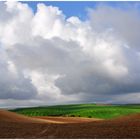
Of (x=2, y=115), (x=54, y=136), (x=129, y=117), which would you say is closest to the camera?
(x=54, y=136)

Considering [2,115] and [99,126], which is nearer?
[99,126]

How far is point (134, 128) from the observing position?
3312cm

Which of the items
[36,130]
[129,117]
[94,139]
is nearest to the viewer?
[94,139]

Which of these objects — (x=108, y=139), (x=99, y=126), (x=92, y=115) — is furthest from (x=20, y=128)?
(x=92, y=115)

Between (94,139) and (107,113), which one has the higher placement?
(107,113)

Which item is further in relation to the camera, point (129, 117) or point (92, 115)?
point (92, 115)

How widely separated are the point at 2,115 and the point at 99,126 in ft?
46.0

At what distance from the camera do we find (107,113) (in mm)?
84375

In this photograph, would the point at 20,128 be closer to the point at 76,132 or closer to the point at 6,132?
the point at 6,132

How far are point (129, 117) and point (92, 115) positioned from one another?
130 feet

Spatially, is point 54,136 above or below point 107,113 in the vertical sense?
below

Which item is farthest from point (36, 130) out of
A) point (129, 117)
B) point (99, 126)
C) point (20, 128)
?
point (129, 117)

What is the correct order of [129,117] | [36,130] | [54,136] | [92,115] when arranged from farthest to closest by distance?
[92,115] < [129,117] < [36,130] < [54,136]

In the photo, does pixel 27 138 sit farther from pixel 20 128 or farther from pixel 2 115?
pixel 2 115
